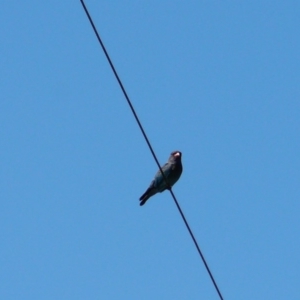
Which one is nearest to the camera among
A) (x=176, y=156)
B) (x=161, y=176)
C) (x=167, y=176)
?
(x=161, y=176)

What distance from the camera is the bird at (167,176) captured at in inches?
648

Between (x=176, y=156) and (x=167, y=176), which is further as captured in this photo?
(x=176, y=156)

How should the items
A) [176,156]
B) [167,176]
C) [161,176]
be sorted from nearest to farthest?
[161,176] < [167,176] < [176,156]

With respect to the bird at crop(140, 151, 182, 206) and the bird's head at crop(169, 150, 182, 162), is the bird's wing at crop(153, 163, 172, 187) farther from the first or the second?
the bird's head at crop(169, 150, 182, 162)

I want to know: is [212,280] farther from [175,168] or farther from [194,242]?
[175,168]

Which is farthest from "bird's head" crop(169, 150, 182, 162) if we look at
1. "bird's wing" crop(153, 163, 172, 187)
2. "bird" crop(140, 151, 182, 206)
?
"bird's wing" crop(153, 163, 172, 187)

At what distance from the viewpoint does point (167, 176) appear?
1689 centimetres

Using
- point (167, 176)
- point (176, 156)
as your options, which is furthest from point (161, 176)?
point (176, 156)

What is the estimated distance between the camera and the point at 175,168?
17109mm

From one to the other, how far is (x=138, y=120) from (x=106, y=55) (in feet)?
2.32

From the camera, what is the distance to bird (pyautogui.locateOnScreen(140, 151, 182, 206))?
1647 cm

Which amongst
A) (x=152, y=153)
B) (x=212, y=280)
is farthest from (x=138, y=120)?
(x=212, y=280)

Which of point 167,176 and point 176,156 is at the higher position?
point 176,156

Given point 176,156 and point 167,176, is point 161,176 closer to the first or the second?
point 167,176
